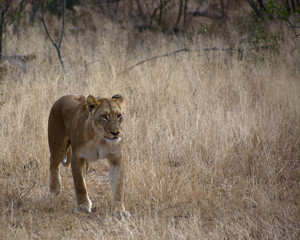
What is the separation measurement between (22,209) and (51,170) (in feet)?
1.60

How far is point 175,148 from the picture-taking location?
5.03 m

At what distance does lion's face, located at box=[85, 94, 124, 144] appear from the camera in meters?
3.52

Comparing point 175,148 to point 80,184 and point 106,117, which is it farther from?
point 106,117

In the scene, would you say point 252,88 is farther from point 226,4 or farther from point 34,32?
point 226,4

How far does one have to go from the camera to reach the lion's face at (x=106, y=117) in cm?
352

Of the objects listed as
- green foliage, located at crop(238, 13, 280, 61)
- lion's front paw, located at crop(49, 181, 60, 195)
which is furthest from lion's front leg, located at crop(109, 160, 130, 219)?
green foliage, located at crop(238, 13, 280, 61)

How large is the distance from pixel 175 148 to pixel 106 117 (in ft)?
5.22

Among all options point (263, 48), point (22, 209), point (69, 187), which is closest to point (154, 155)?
point (69, 187)

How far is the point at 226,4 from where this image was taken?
512 inches

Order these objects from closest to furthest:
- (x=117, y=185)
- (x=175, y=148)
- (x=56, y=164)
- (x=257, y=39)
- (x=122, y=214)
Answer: (x=122, y=214)
(x=117, y=185)
(x=56, y=164)
(x=175, y=148)
(x=257, y=39)

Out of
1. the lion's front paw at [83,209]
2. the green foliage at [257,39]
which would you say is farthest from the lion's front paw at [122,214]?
the green foliage at [257,39]

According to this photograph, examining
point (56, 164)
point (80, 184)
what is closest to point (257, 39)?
point (56, 164)

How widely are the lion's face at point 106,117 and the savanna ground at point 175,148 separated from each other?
2.15 ft

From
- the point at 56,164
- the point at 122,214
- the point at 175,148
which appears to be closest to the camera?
the point at 122,214
